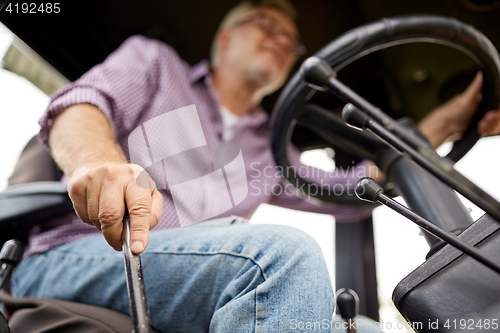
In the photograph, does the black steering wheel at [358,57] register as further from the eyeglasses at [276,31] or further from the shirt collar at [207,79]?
the eyeglasses at [276,31]

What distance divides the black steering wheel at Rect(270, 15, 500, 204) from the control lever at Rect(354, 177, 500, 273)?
0.29 meters

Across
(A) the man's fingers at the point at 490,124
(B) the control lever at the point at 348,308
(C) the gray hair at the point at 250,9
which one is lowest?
(B) the control lever at the point at 348,308

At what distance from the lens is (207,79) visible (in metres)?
1.19

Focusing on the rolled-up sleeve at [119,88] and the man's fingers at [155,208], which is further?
the rolled-up sleeve at [119,88]

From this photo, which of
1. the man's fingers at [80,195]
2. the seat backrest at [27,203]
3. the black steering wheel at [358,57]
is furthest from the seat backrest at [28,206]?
the black steering wheel at [358,57]

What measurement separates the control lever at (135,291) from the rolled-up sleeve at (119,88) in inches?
15.1

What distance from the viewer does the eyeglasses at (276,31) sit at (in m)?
1.30

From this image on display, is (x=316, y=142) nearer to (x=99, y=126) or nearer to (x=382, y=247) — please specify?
(x=382, y=247)

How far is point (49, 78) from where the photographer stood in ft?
3.83

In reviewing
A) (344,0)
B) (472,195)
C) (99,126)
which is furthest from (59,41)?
(472,195)

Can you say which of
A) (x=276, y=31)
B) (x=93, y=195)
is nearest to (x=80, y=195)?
(x=93, y=195)

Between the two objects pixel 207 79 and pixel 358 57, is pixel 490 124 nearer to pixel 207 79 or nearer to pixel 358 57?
pixel 358 57

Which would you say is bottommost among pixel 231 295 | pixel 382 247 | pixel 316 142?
pixel 382 247

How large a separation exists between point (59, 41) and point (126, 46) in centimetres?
36
